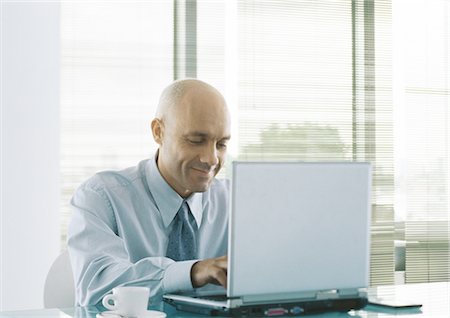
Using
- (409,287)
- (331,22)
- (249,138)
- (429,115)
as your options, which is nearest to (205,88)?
(409,287)

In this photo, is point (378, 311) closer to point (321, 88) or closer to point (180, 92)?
point (180, 92)

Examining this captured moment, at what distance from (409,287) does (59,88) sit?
228 cm

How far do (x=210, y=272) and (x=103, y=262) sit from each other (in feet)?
1.51

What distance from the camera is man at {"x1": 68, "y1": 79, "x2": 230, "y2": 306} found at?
2.50 meters

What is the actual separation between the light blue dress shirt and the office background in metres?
1.53

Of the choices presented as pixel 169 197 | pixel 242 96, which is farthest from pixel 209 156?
pixel 242 96

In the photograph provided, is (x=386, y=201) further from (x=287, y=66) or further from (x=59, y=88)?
(x=59, y=88)

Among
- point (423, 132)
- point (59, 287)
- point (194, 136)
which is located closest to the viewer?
point (59, 287)

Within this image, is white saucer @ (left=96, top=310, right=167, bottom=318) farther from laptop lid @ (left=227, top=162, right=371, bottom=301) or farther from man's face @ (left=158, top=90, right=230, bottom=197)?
man's face @ (left=158, top=90, right=230, bottom=197)

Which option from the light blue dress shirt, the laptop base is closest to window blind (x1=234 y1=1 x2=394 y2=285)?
the light blue dress shirt

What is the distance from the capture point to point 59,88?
4.19 metres

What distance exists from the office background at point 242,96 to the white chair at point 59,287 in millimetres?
1559

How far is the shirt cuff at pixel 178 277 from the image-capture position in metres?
2.06

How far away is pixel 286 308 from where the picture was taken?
6.12ft
